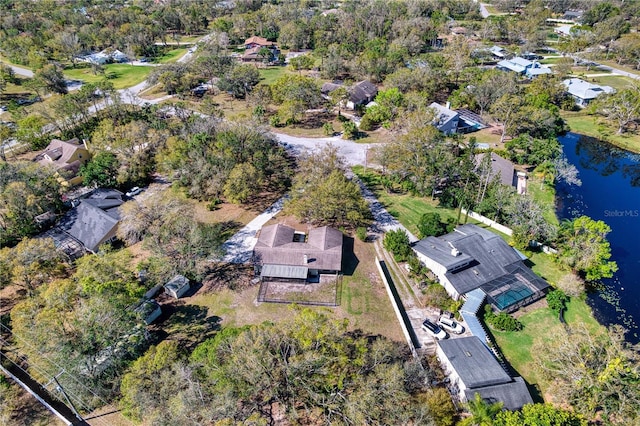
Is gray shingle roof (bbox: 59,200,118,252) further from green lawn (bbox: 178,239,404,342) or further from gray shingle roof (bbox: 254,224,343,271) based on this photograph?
gray shingle roof (bbox: 254,224,343,271)

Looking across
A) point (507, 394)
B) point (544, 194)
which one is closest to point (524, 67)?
point (544, 194)

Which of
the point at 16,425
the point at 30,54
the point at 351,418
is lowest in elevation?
the point at 16,425

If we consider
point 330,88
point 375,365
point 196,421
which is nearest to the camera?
point 196,421

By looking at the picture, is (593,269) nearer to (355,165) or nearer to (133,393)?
(355,165)

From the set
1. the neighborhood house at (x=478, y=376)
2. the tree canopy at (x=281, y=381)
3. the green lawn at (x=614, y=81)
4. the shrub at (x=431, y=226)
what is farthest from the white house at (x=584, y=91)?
the tree canopy at (x=281, y=381)

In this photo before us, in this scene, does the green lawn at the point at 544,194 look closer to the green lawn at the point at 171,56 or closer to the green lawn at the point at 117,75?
the green lawn at the point at 117,75

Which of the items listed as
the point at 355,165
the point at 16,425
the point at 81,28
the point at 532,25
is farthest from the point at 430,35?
the point at 16,425
